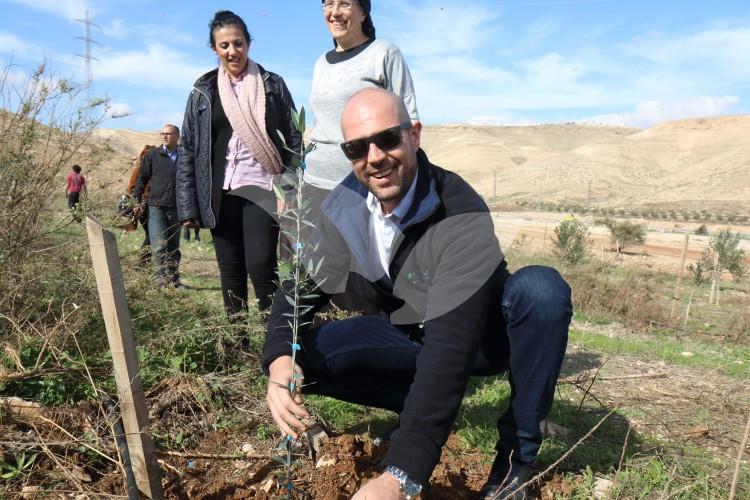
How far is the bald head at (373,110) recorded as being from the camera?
1.75 m

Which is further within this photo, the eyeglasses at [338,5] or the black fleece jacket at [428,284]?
the eyeglasses at [338,5]

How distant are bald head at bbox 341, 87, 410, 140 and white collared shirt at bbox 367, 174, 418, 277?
229 mm

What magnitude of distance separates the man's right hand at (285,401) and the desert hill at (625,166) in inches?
954

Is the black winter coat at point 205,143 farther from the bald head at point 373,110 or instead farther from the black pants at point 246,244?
the bald head at point 373,110

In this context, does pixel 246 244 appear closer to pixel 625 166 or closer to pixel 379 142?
pixel 379 142

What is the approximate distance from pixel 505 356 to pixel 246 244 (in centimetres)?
157

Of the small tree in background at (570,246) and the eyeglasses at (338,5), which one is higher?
the eyeglasses at (338,5)

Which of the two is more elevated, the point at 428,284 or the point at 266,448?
the point at 428,284

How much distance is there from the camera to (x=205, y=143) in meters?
3.05

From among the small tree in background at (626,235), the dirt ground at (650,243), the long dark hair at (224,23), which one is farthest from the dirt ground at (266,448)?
the small tree in background at (626,235)

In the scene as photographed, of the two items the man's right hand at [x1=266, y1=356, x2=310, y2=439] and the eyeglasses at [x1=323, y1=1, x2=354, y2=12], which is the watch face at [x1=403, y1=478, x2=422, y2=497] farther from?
the eyeglasses at [x1=323, y1=1, x2=354, y2=12]

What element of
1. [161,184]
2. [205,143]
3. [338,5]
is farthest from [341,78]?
[161,184]

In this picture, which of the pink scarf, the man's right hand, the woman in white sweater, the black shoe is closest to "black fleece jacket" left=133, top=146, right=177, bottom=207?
the pink scarf

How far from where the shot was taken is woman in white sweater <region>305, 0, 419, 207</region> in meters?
2.73
